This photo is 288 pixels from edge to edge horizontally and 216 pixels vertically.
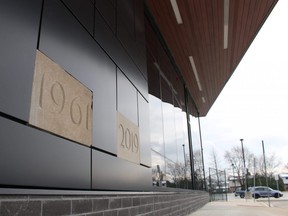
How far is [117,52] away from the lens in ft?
17.0

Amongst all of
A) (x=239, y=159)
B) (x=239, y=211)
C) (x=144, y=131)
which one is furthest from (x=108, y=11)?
(x=239, y=159)

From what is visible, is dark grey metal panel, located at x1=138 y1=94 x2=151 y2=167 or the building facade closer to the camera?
the building facade

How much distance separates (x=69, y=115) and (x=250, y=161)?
60022mm

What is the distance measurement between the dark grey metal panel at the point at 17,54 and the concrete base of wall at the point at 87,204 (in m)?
0.63

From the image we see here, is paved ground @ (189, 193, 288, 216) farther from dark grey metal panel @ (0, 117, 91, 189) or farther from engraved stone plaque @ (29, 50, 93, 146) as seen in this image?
dark grey metal panel @ (0, 117, 91, 189)

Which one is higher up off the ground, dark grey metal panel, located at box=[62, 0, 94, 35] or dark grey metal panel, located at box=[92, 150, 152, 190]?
dark grey metal panel, located at box=[62, 0, 94, 35]

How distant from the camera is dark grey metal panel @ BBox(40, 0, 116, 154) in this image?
121 inches

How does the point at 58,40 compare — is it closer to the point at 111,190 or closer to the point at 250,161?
the point at 111,190

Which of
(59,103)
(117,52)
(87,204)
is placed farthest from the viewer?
(117,52)

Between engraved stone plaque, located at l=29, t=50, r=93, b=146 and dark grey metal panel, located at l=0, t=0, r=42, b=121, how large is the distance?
113 millimetres

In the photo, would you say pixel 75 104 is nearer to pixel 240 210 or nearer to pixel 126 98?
pixel 126 98

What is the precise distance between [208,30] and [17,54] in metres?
7.58

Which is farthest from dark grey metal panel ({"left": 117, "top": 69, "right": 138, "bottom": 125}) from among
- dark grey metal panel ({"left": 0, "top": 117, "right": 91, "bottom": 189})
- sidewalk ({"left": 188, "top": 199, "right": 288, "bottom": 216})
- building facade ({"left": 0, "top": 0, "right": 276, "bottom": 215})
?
sidewalk ({"left": 188, "top": 199, "right": 288, "bottom": 216})

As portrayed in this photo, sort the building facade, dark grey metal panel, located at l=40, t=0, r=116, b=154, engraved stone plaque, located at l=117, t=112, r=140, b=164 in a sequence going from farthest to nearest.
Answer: engraved stone plaque, located at l=117, t=112, r=140, b=164, dark grey metal panel, located at l=40, t=0, r=116, b=154, the building facade
